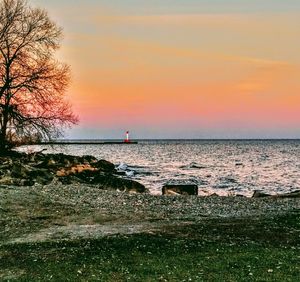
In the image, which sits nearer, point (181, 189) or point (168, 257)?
point (168, 257)

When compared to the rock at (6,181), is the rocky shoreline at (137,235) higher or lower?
lower

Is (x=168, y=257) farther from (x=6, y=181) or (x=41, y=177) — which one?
(x=41, y=177)

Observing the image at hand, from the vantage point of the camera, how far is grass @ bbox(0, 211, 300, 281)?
522 inches

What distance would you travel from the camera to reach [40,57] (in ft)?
165

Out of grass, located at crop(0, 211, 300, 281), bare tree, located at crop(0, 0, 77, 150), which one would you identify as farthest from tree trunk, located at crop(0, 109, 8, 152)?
grass, located at crop(0, 211, 300, 281)

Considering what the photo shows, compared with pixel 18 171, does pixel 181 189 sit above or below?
below

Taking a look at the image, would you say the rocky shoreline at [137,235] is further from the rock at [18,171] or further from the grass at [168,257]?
the rock at [18,171]

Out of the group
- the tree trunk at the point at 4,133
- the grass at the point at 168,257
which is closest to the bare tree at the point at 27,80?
the tree trunk at the point at 4,133

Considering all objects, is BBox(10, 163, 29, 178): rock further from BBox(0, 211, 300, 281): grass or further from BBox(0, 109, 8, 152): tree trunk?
BBox(0, 211, 300, 281): grass

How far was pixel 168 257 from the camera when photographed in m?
15.0

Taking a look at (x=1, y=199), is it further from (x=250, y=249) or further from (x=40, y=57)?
(x=40, y=57)

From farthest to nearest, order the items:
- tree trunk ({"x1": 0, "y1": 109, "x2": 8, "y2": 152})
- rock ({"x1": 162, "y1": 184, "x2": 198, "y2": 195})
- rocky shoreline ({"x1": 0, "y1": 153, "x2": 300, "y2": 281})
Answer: tree trunk ({"x1": 0, "y1": 109, "x2": 8, "y2": 152}) → rock ({"x1": 162, "y1": 184, "x2": 198, "y2": 195}) → rocky shoreline ({"x1": 0, "y1": 153, "x2": 300, "y2": 281})

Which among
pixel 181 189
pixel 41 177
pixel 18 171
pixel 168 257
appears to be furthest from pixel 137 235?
pixel 18 171

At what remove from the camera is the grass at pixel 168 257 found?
13.3 m
